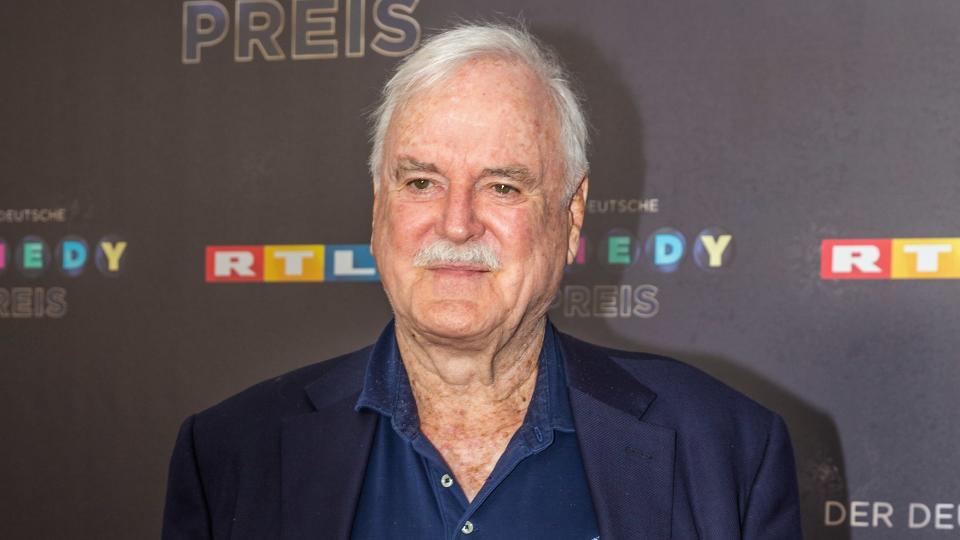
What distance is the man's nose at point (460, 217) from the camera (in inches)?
56.2

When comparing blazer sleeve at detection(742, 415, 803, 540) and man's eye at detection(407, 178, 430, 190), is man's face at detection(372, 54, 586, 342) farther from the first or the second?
blazer sleeve at detection(742, 415, 803, 540)

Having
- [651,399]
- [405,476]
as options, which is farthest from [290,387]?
[651,399]

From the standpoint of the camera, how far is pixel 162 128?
2951mm

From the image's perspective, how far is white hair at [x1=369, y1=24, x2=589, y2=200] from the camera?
1.53 metres

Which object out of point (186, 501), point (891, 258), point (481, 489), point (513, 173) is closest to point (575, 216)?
point (513, 173)

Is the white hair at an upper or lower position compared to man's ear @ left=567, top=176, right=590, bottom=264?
upper

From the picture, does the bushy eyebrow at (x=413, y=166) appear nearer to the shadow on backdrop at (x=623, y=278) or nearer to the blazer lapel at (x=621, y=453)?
the blazer lapel at (x=621, y=453)

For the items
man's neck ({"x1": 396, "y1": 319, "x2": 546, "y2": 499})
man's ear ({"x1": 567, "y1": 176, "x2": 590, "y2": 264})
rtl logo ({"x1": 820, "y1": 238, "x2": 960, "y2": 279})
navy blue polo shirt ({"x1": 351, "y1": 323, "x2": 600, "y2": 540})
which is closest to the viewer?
navy blue polo shirt ({"x1": 351, "y1": 323, "x2": 600, "y2": 540})

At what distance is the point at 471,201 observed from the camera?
1.46m

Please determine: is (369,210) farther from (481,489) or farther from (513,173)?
(481,489)

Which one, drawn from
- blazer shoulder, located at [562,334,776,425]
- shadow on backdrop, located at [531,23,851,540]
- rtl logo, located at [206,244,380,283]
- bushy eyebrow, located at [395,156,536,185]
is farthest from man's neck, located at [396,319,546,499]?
rtl logo, located at [206,244,380,283]

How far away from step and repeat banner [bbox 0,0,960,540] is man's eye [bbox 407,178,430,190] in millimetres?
1197

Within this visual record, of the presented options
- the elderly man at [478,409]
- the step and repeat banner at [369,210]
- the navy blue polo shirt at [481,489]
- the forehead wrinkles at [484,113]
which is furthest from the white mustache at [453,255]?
the step and repeat banner at [369,210]

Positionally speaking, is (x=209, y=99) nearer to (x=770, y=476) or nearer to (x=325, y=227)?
(x=325, y=227)
